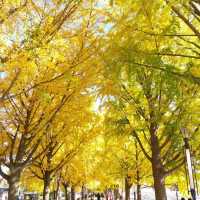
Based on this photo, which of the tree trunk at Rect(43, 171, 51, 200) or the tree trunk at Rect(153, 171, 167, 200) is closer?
the tree trunk at Rect(153, 171, 167, 200)

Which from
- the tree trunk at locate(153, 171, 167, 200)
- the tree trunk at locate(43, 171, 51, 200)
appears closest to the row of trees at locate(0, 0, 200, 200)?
the tree trunk at locate(153, 171, 167, 200)

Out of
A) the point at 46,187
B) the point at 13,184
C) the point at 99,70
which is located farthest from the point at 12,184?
the point at 99,70

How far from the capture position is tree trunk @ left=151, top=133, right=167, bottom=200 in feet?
34.2

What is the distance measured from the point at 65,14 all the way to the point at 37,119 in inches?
171

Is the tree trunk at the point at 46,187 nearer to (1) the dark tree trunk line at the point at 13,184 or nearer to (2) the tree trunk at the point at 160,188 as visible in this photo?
(1) the dark tree trunk line at the point at 13,184

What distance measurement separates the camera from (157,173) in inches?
419

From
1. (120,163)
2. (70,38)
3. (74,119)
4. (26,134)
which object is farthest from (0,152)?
(120,163)

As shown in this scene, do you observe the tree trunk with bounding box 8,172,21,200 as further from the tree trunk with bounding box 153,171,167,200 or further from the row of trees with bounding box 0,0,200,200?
the tree trunk with bounding box 153,171,167,200

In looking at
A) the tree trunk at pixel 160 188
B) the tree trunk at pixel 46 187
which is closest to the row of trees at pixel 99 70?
the tree trunk at pixel 160 188

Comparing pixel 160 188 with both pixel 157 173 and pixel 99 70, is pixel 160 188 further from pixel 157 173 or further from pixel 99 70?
pixel 99 70

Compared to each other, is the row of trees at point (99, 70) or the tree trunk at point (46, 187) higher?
the row of trees at point (99, 70)

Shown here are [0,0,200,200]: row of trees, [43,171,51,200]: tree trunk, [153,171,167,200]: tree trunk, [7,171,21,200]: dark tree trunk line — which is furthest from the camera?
[43,171,51,200]: tree trunk

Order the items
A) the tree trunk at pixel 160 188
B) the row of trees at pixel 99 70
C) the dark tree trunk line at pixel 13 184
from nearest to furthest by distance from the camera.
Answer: the row of trees at pixel 99 70 → the dark tree trunk line at pixel 13 184 → the tree trunk at pixel 160 188

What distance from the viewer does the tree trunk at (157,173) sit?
1043 centimetres
